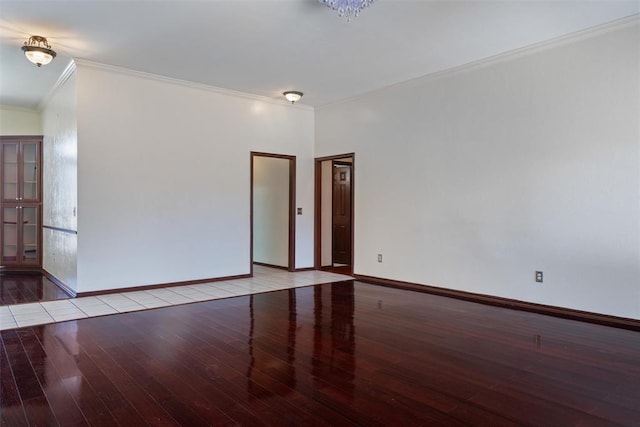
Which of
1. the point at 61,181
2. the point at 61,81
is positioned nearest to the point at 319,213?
the point at 61,181

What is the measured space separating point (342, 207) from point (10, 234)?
220 inches

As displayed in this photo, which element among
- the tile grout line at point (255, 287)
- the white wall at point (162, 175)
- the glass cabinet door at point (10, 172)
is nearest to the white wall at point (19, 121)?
the glass cabinet door at point (10, 172)

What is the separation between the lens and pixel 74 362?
275cm

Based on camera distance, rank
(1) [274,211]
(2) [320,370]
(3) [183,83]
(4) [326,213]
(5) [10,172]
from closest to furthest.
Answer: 1. (2) [320,370]
2. (3) [183,83]
3. (5) [10,172]
4. (4) [326,213]
5. (1) [274,211]

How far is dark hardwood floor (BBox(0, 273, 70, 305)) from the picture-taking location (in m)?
4.65

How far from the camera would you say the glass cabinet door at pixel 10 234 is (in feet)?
21.9

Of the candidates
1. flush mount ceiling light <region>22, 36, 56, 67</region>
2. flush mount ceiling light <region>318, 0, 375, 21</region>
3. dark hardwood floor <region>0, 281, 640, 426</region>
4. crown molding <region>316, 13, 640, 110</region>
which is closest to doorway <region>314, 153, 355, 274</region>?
crown molding <region>316, 13, 640, 110</region>

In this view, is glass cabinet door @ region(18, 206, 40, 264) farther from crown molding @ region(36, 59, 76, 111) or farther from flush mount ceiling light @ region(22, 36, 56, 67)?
flush mount ceiling light @ region(22, 36, 56, 67)

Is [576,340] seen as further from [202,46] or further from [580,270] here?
[202,46]

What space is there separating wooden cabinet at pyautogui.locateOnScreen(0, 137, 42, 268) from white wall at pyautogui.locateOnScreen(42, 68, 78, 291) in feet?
0.88

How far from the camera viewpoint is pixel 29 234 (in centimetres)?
675

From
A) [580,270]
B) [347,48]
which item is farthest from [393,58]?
[580,270]

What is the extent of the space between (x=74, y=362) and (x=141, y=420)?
1.07 m

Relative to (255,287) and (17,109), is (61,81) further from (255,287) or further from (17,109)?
(255,287)
